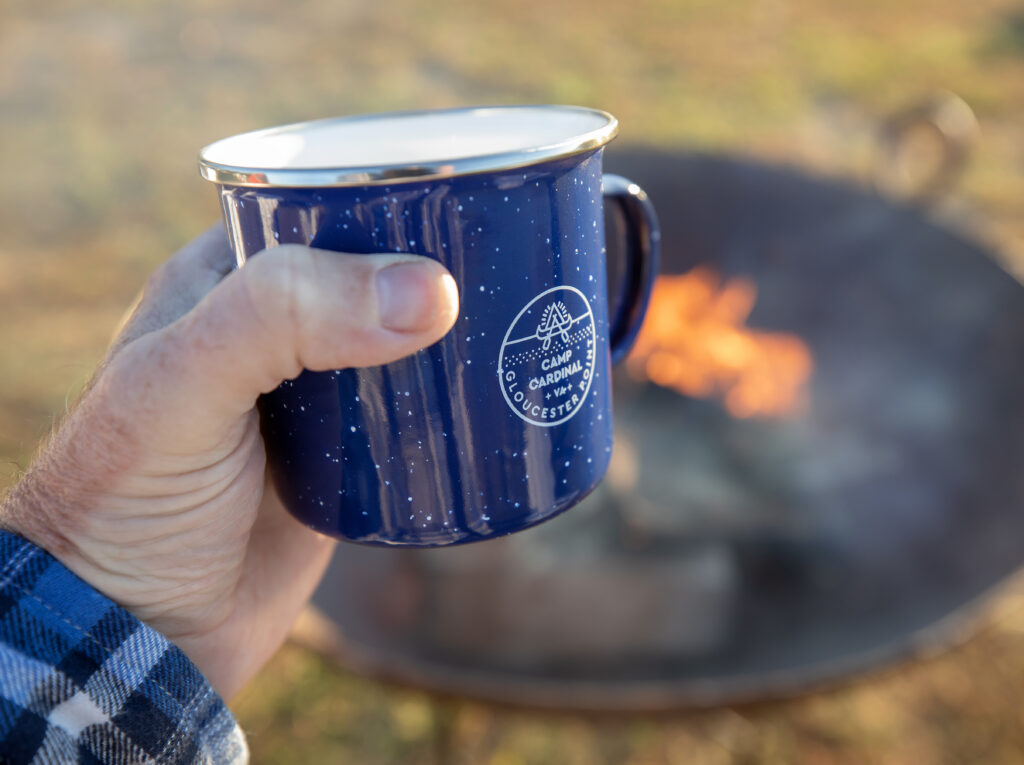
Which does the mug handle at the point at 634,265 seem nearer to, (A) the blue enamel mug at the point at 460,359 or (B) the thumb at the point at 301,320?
(A) the blue enamel mug at the point at 460,359

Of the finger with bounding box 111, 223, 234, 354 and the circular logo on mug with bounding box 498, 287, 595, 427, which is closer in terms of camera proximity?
the circular logo on mug with bounding box 498, 287, 595, 427

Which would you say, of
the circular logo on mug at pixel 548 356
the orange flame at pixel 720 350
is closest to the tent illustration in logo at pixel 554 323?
the circular logo on mug at pixel 548 356

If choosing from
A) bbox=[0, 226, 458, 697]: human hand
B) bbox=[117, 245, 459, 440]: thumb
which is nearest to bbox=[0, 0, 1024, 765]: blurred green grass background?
bbox=[0, 226, 458, 697]: human hand

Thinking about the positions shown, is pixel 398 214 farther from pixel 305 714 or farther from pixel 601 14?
pixel 601 14

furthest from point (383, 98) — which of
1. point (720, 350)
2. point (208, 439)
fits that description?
point (208, 439)

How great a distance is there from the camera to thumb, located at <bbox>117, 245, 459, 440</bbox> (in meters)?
0.69

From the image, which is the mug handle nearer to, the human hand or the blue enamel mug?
the blue enamel mug

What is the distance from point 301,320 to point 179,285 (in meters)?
0.36

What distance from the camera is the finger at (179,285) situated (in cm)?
96

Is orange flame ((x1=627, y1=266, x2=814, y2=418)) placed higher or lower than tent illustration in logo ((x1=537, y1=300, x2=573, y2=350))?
lower

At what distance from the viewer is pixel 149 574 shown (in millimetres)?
914

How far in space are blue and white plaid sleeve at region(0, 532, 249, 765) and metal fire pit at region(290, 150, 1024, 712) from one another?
56 centimetres

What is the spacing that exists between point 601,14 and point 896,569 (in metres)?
4.57

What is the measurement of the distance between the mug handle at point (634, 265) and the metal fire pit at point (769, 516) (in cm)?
58
